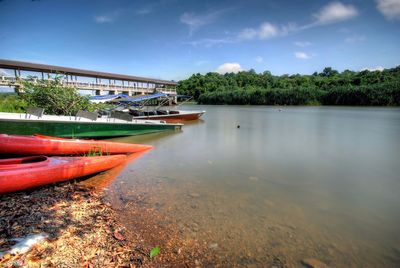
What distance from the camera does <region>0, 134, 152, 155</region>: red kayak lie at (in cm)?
492

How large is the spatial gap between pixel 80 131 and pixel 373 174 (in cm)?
880

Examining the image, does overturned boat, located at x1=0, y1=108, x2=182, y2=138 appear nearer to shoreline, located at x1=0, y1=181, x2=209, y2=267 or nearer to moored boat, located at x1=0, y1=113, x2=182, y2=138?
moored boat, located at x1=0, y1=113, x2=182, y2=138

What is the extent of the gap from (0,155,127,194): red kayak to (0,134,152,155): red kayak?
958mm

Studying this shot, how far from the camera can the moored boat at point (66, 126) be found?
6562 millimetres

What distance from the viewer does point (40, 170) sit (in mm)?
3934

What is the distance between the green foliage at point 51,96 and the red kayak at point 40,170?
21.2ft

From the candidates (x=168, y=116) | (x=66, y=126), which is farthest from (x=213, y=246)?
(x=168, y=116)

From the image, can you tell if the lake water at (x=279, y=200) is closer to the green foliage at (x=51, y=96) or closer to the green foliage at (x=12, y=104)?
the green foliage at (x=51, y=96)

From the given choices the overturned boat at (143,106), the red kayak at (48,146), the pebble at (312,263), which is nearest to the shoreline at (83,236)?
the pebble at (312,263)

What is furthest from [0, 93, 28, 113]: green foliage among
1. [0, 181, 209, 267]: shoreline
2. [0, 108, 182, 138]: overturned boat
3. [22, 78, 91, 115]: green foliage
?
[0, 181, 209, 267]: shoreline

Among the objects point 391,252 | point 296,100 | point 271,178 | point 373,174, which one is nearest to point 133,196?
point 271,178

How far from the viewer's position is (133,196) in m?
4.20

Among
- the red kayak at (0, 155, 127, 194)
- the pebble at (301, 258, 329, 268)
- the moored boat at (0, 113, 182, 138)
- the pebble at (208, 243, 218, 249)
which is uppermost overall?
the moored boat at (0, 113, 182, 138)

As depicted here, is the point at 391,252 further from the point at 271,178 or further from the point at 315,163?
the point at 315,163
